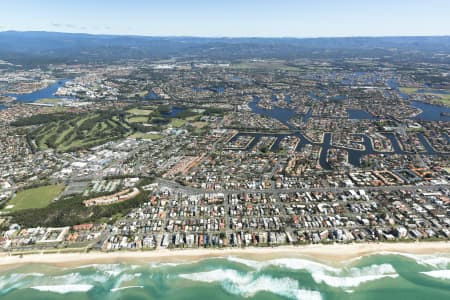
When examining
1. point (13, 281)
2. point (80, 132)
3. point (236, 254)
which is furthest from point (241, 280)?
point (80, 132)

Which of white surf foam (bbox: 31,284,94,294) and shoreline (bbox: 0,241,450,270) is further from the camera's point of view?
shoreline (bbox: 0,241,450,270)

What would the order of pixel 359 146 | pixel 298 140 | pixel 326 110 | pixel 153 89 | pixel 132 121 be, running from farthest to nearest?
pixel 153 89 → pixel 326 110 → pixel 132 121 → pixel 298 140 → pixel 359 146

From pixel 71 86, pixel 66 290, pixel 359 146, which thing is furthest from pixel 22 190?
pixel 71 86

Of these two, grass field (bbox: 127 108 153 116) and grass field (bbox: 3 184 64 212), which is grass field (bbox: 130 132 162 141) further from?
grass field (bbox: 3 184 64 212)

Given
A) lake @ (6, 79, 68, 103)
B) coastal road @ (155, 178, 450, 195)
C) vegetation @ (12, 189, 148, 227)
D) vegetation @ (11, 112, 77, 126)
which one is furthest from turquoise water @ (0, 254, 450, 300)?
lake @ (6, 79, 68, 103)

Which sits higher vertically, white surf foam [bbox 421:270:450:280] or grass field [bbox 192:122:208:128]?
grass field [bbox 192:122:208:128]

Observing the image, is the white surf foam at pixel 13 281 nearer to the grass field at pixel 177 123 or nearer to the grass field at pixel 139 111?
the grass field at pixel 177 123

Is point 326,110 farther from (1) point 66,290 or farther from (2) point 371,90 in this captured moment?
(1) point 66,290
